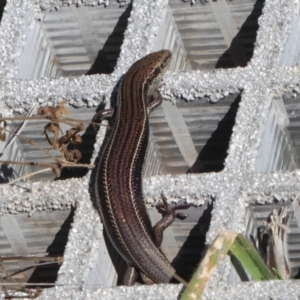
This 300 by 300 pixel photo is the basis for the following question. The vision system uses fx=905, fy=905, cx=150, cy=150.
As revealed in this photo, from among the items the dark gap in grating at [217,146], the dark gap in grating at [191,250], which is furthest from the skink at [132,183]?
the dark gap in grating at [217,146]

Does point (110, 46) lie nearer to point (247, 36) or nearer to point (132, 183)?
point (247, 36)

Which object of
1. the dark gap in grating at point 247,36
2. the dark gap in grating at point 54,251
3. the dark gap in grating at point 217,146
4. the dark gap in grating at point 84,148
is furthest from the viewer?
the dark gap in grating at point 247,36

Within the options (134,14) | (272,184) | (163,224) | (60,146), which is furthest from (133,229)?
(134,14)

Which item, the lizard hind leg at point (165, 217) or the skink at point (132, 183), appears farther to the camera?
the skink at point (132, 183)

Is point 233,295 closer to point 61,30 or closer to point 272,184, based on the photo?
point 272,184

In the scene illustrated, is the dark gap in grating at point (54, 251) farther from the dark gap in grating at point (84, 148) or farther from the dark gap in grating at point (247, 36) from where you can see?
the dark gap in grating at point (247, 36)

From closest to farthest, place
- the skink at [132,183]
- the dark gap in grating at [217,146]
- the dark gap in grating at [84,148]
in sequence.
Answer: the skink at [132,183] → the dark gap in grating at [217,146] → the dark gap in grating at [84,148]

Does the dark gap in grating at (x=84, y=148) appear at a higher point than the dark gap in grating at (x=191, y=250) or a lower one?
higher

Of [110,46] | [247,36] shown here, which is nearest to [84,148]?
[110,46]
